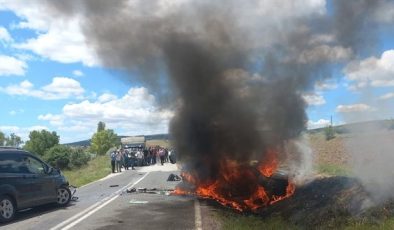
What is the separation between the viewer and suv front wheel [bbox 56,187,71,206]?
549 inches

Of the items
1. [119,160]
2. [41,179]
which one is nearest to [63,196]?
[41,179]

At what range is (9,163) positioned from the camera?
12180 mm

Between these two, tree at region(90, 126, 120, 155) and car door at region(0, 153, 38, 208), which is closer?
car door at region(0, 153, 38, 208)

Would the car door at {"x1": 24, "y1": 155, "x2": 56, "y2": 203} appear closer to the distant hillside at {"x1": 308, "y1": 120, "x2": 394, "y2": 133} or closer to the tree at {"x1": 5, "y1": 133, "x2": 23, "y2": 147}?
the distant hillside at {"x1": 308, "y1": 120, "x2": 394, "y2": 133}

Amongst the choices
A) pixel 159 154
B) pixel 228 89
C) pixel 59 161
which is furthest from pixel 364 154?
pixel 59 161

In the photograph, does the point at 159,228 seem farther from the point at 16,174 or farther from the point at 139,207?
the point at 16,174

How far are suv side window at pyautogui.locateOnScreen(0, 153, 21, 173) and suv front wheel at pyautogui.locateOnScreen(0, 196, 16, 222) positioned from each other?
0.72 m

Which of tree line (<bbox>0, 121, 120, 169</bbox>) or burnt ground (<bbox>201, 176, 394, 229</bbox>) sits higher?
tree line (<bbox>0, 121, 120, 169</bbox>)

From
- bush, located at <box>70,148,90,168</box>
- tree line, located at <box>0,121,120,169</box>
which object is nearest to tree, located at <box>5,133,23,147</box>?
tree line, located at <box>0,121,120,169</box>

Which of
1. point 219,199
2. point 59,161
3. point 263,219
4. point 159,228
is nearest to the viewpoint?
point 159,228

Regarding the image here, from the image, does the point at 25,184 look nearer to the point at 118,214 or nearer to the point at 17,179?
the point at 17,179

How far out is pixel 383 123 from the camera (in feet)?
41.8

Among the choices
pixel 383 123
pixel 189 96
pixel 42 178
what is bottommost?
pixel 42 178

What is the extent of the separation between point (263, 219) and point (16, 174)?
627 centimetres
